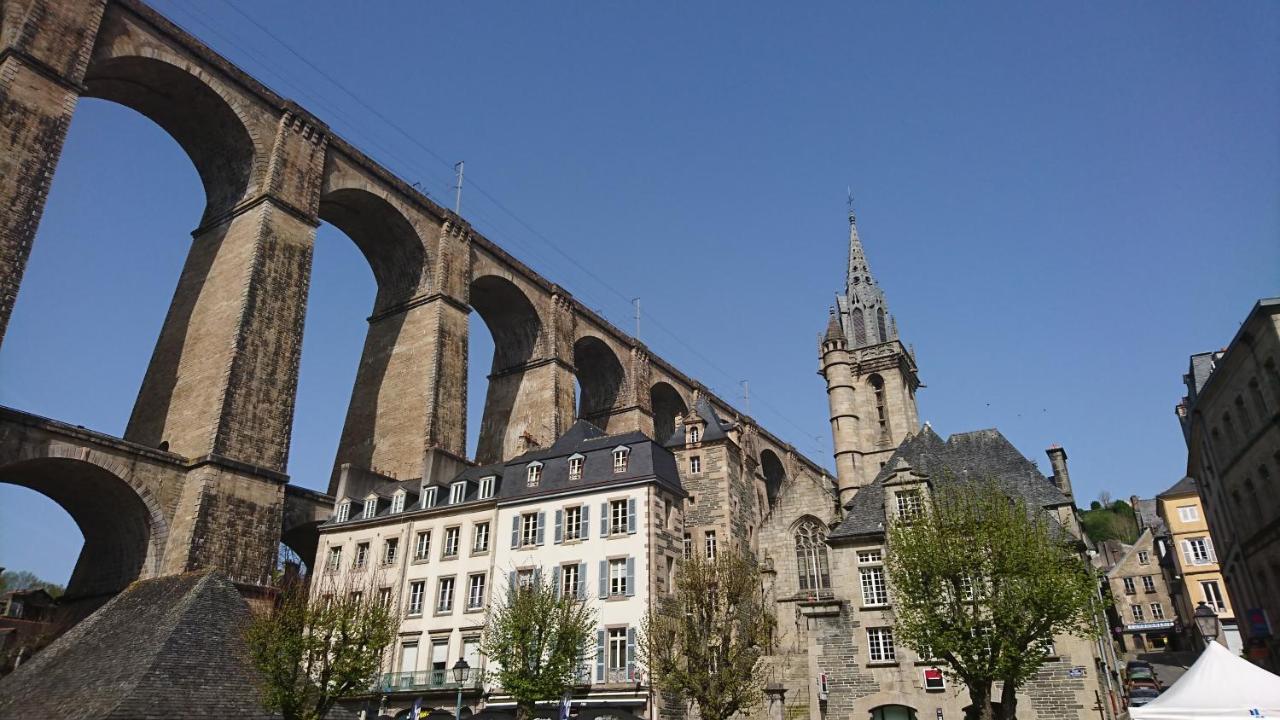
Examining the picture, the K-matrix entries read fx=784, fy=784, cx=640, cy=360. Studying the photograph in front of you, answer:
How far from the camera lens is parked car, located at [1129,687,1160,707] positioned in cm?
2611

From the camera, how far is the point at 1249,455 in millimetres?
21219

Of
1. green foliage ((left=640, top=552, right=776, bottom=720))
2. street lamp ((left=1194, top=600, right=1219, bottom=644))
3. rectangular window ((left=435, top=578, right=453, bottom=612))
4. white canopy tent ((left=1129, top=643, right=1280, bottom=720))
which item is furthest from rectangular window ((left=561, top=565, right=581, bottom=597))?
street lamp ((left=1194, top=600, right=1219, bottom=644))

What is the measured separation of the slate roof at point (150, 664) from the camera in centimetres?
1677

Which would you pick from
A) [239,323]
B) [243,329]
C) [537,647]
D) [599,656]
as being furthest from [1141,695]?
[239,323]

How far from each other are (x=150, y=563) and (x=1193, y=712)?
25502 mm

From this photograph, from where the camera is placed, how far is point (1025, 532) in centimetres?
1759

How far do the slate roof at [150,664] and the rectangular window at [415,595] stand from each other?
5.30 metres

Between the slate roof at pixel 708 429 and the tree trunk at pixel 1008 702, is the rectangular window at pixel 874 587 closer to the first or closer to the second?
the tree trunk at pixel 1008 702

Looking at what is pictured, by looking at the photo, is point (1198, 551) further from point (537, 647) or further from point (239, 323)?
point (239, 323)

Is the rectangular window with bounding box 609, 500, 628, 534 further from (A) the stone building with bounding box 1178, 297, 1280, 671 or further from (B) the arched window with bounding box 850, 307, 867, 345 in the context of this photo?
(B) the arched window with bounding box 850, 307, 867, 345

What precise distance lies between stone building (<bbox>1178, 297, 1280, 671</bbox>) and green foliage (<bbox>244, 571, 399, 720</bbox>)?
22.1 m

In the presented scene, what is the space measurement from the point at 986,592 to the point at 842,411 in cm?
3084

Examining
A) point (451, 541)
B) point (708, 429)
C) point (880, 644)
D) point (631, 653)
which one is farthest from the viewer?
point (708, 429)

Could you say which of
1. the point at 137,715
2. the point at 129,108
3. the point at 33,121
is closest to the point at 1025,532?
the point at 137,715
